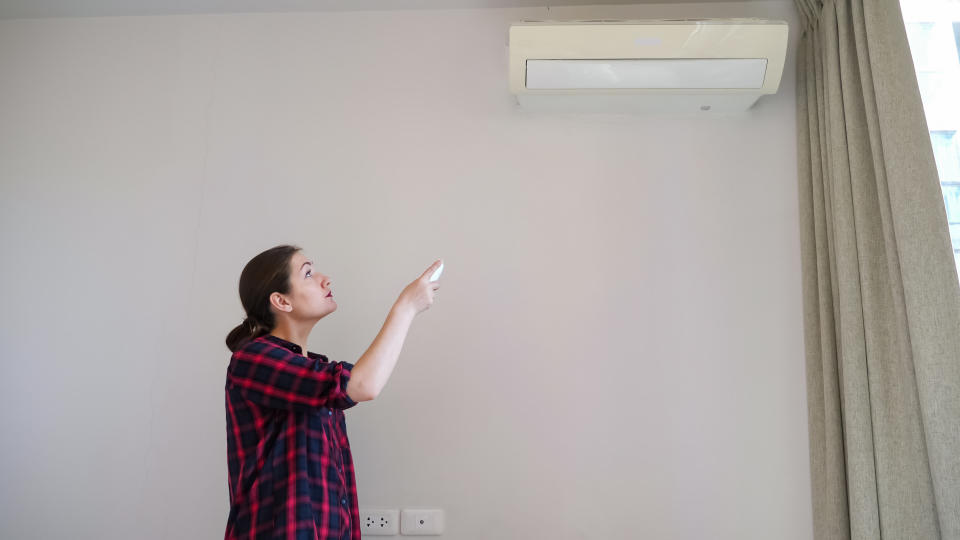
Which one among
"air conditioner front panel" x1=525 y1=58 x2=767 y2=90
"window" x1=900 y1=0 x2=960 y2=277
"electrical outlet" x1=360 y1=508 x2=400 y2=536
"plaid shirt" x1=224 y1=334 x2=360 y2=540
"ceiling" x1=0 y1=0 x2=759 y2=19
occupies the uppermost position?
"ceiling" x1=0 y1=0 x2=759 y2=19

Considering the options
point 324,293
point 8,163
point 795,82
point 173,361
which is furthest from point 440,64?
point 8,163

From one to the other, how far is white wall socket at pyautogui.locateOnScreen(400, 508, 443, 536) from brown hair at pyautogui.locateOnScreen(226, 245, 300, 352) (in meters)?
0.72

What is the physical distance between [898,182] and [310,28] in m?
1.83

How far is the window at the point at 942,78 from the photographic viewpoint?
61.4 inches

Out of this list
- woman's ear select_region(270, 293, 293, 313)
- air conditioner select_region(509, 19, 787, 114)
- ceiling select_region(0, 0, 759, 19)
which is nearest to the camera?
woman's ear select_region(270, 293, 293, 313)

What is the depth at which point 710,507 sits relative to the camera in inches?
77.1

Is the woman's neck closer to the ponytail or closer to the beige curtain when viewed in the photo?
the ponytail

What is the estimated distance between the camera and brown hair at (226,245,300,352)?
5.48ft

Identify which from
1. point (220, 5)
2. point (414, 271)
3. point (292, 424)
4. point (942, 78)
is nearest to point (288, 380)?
point (292, 424)

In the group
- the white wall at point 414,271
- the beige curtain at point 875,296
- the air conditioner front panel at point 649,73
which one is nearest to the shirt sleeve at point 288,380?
the white wall at point 414,271

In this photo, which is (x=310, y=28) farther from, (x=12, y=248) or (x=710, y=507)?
(x=710, y=507)

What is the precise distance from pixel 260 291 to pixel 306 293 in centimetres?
11

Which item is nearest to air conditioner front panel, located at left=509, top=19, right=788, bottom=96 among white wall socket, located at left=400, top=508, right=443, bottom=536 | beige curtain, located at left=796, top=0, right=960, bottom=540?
beige curtain, located at left=796, top=0, right=960, bottom=540

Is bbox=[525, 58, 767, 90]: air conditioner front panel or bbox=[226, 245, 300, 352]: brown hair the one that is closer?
bbox=[226, 245, 300, 352]: brown hair
